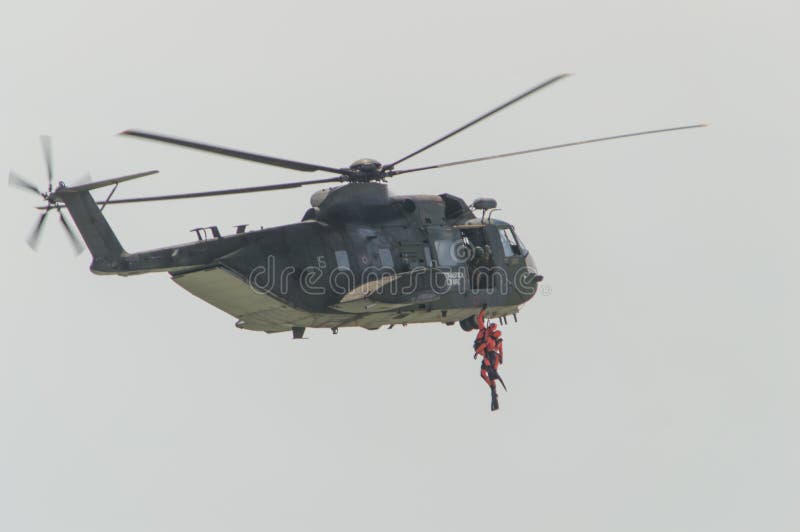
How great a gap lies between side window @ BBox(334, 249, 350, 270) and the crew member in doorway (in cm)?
368

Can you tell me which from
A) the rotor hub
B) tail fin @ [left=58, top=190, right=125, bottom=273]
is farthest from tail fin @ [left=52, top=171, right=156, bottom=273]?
the rotor hub

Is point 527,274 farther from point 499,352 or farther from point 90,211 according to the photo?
point 90,211

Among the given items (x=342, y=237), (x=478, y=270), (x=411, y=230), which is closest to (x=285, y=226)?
(x=342, y=237)

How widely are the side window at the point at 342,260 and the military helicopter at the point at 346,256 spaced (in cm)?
2

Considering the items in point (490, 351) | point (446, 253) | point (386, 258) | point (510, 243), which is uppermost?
point (510, 243)

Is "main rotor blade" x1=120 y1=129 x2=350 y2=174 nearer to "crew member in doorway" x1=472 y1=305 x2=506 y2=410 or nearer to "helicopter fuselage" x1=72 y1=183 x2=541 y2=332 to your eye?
"helicopter fuselage" x1=72 y1=183 x2=541 y2=332

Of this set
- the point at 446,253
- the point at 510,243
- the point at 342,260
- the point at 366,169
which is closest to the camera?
the point at 342,260

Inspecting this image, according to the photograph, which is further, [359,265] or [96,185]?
[359,265]

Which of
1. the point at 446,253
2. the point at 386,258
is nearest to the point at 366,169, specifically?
the point at 386,258

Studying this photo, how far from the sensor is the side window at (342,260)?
27.3 metres

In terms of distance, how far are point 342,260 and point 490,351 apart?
4.07 meters

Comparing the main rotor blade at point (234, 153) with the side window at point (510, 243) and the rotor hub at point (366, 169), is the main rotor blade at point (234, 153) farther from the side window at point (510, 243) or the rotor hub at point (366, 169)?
the side window at point (510, 243)

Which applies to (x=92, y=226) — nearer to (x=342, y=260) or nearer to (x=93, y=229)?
(x=93, y=229)

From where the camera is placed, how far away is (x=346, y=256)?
2745 cm
